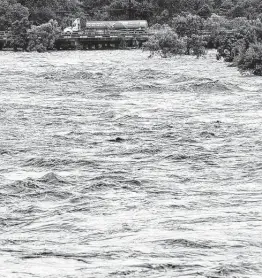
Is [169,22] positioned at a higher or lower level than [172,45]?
higher

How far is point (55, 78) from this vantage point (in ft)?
124

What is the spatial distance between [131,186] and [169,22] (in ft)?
274

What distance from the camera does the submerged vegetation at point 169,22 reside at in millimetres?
48763

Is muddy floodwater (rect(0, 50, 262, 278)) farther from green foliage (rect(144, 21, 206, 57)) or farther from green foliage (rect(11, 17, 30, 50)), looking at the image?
green foliage (rect(11, 17, 30, 50))

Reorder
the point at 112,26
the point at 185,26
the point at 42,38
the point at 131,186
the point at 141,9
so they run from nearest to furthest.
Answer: the point at 131,186, the point at 185,26, the point at 42,38, the point at 112,26, the point at 141,9

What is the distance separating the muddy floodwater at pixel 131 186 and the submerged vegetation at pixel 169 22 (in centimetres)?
1540

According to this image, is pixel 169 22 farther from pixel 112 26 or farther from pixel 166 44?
pixel 166 44

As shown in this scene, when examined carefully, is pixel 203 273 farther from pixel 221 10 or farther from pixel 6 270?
pixel 221 10

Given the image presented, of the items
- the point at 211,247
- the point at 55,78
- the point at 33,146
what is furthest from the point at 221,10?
the point at 211,247

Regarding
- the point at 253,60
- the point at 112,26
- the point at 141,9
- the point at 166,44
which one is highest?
the point at 141,9

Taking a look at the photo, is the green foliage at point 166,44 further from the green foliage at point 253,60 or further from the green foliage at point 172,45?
the green foliage at point 253,60

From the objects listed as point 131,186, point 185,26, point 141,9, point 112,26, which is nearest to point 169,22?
point 141,9

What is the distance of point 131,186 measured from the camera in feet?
46.6

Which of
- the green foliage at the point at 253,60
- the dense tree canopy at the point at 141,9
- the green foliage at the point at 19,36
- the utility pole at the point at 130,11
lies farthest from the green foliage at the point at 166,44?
the utility pole at the point at 130,11
